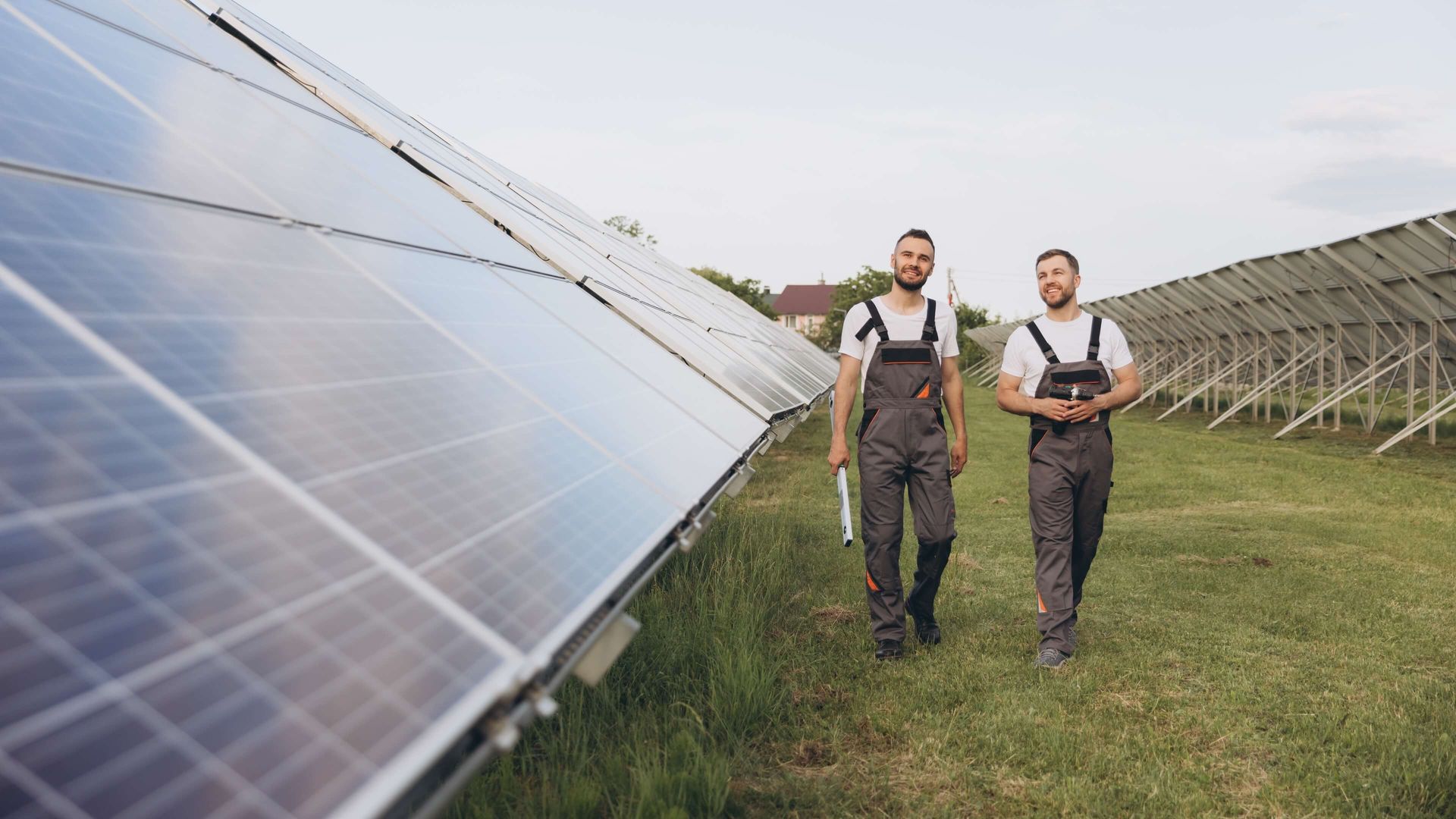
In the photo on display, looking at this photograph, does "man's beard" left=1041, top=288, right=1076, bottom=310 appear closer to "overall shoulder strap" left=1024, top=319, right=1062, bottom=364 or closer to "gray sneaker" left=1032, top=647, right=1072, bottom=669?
"overall shoulder strap" left=1024, top=319, right=1062, bottom=364

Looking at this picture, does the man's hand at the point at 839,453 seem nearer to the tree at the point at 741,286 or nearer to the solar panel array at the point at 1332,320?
the solar panel array at the point at 1332,320

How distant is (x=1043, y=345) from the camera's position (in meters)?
5.24

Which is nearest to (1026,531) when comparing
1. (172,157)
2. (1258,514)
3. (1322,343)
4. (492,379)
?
(1258,514)

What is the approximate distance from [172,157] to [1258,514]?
9.95 meters

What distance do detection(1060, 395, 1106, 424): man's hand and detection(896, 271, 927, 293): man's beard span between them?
96 cm

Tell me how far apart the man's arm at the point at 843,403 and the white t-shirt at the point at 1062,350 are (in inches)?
30.9

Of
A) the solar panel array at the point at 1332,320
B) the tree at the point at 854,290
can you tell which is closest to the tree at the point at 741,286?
the tree at the point at 854,290

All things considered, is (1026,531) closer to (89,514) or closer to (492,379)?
(492,379)

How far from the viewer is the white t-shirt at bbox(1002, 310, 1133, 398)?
522 centimetres

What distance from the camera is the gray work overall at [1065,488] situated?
5.08 metres

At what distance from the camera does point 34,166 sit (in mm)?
2475

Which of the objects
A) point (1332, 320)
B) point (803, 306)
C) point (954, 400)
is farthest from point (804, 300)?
point (954, 400)

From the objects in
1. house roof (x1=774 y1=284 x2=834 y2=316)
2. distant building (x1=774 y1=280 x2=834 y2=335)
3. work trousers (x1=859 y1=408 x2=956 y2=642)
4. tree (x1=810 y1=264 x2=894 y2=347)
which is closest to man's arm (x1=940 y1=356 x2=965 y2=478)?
work trousers (x1=859 y1=408 x2=956 y2=642)

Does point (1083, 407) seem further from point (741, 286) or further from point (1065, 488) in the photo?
point (741, 286)
